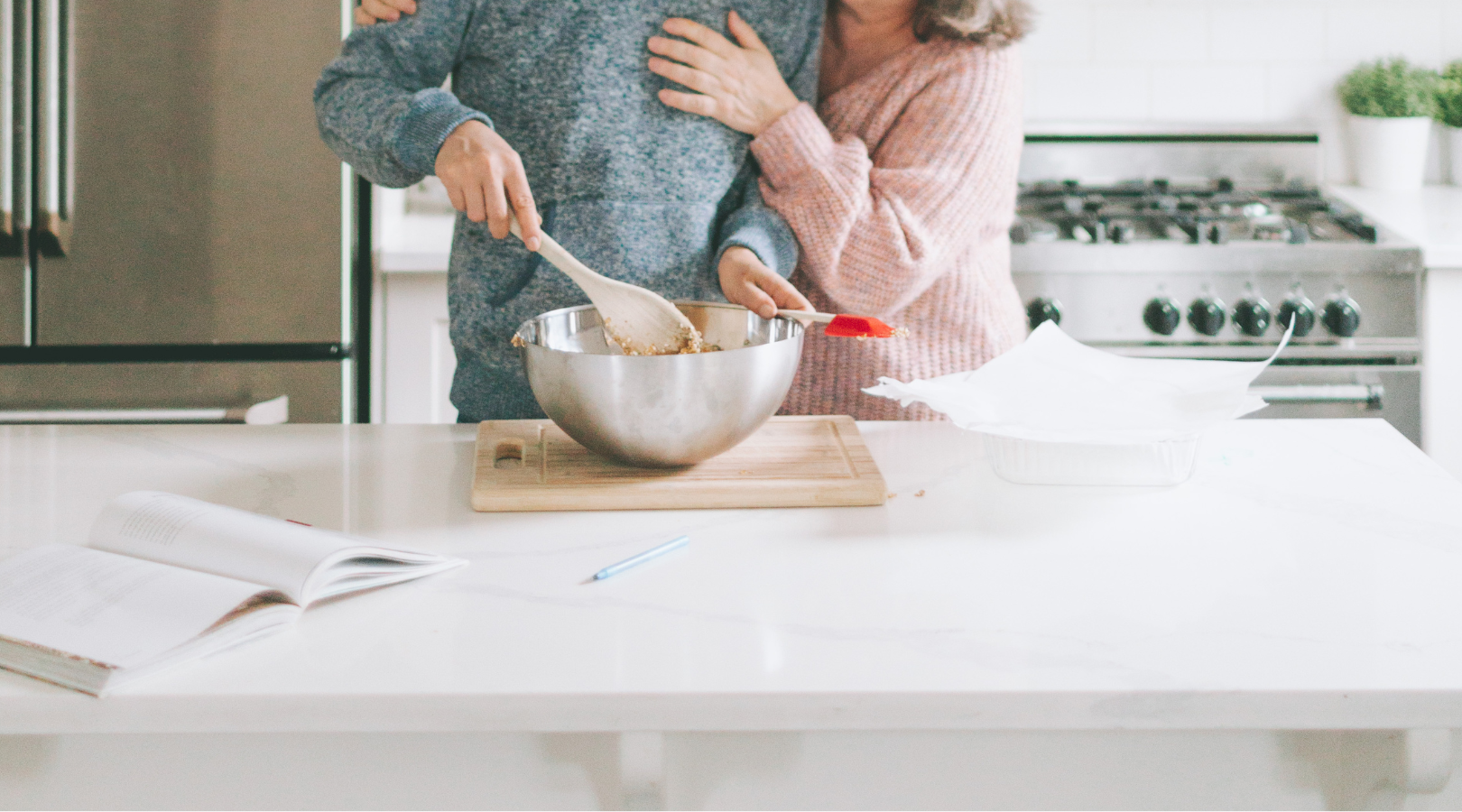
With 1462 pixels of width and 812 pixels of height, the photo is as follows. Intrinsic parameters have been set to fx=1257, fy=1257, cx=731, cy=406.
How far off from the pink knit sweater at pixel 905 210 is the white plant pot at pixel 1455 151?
1.44 m

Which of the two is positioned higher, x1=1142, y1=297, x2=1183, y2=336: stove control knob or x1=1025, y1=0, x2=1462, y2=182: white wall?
x1=1025, y1=0, x2=1462, y2=182: white wall

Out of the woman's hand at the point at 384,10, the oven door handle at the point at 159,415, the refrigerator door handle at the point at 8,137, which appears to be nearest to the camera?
the woman's hand at the point at 384,10

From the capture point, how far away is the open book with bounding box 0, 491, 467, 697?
0.71 metres

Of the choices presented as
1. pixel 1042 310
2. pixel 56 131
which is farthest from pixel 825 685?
pixel 56 131

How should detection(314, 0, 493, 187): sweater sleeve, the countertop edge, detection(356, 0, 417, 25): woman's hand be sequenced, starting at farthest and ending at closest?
detection(356, 0, 417, 25): woman's hand → detection(314, 0, 493, 187): sweater sleeve → the countertop edge

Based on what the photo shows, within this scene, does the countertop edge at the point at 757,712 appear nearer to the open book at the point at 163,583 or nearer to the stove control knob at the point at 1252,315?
the open book at the point at 163,583

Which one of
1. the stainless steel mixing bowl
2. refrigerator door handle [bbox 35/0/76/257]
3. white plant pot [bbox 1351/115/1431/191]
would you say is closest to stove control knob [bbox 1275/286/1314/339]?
white plant pot [bbox 1351/115/1431/191]

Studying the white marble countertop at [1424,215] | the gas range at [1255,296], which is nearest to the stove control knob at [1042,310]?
the gas range at [1255,296]

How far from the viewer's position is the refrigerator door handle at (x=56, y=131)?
6.47 ft

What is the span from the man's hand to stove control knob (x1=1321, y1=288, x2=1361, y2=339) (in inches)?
55.8

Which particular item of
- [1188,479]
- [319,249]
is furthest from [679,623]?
[319,249]

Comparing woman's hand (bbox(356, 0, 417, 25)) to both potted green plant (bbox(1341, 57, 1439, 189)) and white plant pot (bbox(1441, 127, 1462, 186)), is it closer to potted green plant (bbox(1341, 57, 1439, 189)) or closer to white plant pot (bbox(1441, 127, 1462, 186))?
potted green plant (bbox(1341, 57, 1439, 189))

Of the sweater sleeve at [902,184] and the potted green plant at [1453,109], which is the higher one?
the potted green plant at [1453,109]

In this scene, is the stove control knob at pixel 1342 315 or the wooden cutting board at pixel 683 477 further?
the stove control knob at pixel 1342 315
